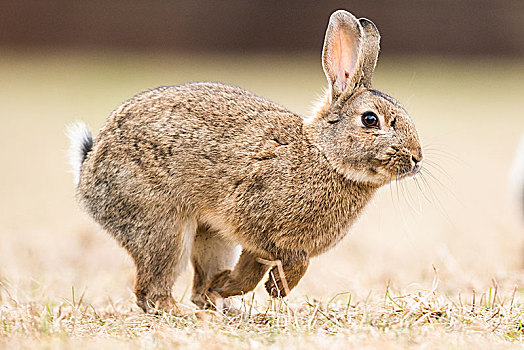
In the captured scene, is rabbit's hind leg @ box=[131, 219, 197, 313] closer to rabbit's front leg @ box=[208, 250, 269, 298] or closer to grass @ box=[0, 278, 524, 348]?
grass @ box=[0, 278, 524, 348]

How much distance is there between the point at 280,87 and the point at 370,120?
1256cm

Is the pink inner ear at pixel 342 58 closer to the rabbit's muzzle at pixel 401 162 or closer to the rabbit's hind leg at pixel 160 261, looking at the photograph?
the rabbit's muzzle at pixel 401 162

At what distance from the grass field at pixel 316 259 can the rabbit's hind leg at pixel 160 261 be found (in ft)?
0.59

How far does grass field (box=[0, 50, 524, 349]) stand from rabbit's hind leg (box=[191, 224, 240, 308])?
0.23 m

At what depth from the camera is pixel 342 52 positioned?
433cm

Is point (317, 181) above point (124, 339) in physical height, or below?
above

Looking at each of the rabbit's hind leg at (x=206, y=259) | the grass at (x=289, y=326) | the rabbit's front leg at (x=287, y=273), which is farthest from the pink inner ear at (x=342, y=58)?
the grass at (x=289, y=326)

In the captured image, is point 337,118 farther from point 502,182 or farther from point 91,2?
point 91,2

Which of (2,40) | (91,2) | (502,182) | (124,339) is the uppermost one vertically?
(91,2)

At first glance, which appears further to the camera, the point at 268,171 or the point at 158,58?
the point at 158,58

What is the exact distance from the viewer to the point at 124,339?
129 inches

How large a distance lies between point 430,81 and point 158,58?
6197mm

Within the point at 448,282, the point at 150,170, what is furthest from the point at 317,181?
the point at 448,282

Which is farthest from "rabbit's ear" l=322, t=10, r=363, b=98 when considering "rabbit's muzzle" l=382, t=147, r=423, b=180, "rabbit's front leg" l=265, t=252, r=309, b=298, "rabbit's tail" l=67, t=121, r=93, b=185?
"rabbit's tail" l=67, t=121, r=93, b=185
